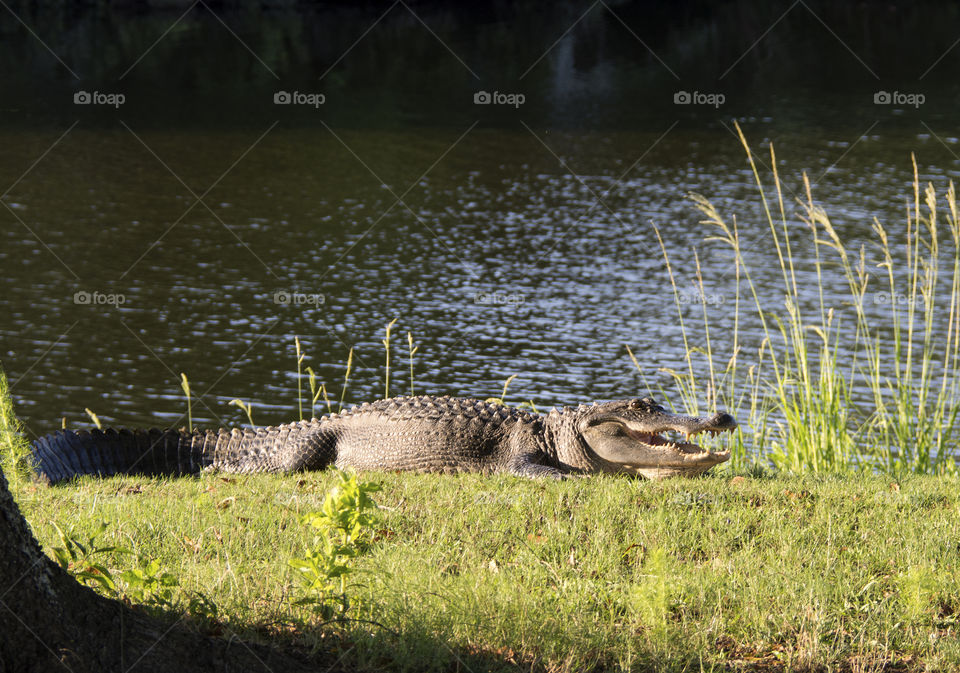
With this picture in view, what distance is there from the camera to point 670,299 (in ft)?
49.8

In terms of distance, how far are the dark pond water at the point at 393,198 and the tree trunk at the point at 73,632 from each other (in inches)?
300

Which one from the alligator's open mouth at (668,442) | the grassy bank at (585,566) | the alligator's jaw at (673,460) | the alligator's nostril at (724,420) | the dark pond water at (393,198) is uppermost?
the dark pond water at (393,198)

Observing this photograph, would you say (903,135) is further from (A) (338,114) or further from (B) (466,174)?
(A) (338,114)

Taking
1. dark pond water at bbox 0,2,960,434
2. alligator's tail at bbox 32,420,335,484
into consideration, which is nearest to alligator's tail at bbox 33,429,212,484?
alligator's tail at bbox 32,420,335,484

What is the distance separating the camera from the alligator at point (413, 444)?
7.54 metres

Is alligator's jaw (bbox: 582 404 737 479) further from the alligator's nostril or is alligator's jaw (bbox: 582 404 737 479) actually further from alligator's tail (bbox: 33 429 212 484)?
alligator's tail (bbox: 33 429 212 484)

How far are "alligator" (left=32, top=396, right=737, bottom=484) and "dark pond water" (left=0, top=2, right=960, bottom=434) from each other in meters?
2.94

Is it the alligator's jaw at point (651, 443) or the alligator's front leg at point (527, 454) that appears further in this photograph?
the alligator's front leg at point (527, 454)

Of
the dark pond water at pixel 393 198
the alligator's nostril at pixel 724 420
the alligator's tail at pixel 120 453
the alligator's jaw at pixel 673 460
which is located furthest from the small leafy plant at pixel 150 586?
the dark pond water at pixel 393 198

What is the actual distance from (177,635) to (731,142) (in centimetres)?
2326

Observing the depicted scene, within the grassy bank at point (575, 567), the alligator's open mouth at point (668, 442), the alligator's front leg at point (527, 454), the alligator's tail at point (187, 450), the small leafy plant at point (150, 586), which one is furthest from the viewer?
the alligator's tail at point (187, 450)

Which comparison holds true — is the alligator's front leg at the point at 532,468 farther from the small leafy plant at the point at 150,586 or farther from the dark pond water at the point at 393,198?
the dark pond water at the point at 393,198

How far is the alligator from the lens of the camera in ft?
24.7

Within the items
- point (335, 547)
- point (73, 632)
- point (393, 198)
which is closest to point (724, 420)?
point (335, 547)
